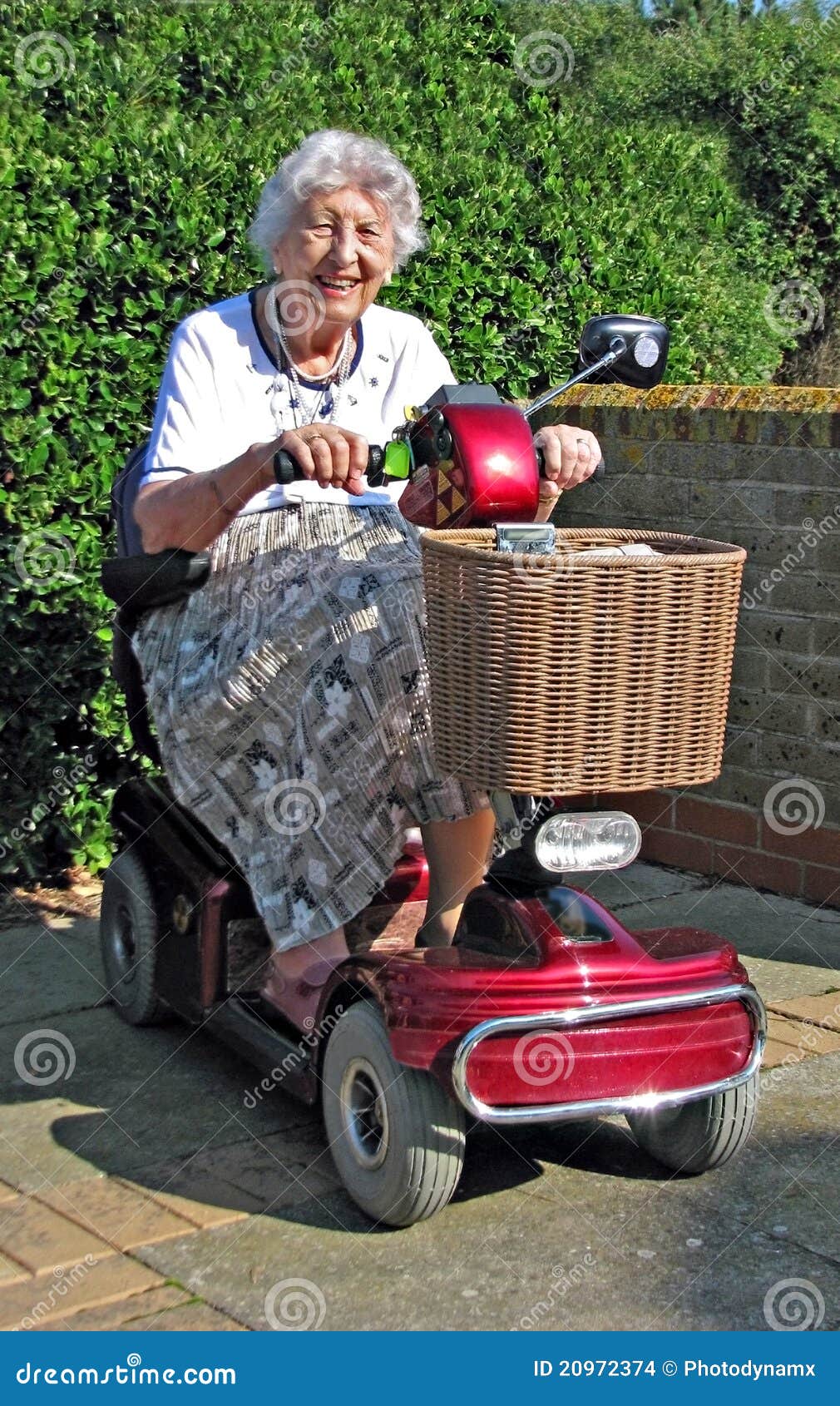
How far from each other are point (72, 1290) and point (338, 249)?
6.50ft

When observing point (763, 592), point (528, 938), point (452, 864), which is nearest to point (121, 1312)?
point (528, 938)

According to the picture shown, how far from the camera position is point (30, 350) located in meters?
4.23

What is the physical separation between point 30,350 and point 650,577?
2348 mm

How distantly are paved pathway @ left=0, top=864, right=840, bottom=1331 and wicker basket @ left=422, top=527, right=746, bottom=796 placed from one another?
0.78m

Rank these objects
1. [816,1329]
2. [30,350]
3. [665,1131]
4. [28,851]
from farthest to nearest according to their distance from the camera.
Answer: [28,851], [30,350], [665,1131], [816,1329]

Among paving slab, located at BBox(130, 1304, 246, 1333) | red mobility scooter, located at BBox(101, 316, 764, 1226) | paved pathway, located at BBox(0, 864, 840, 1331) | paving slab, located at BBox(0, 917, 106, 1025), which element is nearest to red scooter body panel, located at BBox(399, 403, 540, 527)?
red mobility scooter, located at BBox(101, 316, 764, 1226)

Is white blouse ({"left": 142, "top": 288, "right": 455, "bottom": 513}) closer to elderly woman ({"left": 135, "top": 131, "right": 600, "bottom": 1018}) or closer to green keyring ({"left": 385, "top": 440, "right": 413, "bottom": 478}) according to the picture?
elderly woman ({"left": 135, "top": 131, "right": 600, "bottom": 1018})

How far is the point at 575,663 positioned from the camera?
2416 mm

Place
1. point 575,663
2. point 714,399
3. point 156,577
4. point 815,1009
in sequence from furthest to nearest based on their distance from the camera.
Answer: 1. point 714,399
2. point 815,1009
3. point 156,577
4. point 575,663

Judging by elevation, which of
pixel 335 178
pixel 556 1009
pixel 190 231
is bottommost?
pixel 556 1009

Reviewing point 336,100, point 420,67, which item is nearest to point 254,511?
point 336,100

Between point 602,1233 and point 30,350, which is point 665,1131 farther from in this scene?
point 30,350

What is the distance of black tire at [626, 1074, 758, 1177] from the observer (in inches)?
111

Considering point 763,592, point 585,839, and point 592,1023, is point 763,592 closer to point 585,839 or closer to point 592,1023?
point 585,839
